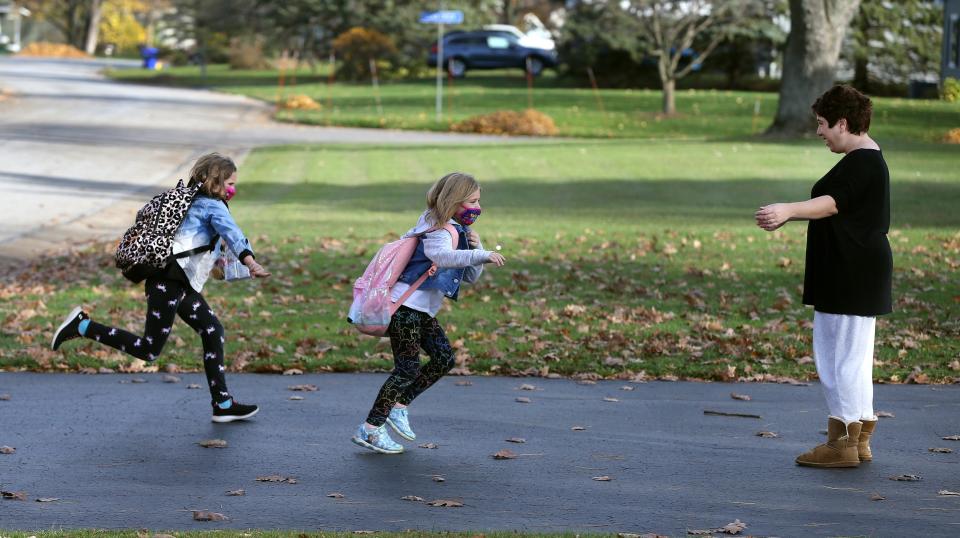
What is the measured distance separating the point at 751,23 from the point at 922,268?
31524 millimetres

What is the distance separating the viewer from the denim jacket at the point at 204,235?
7535mm

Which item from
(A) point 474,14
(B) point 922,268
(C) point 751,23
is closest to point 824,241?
(B) point 922,268

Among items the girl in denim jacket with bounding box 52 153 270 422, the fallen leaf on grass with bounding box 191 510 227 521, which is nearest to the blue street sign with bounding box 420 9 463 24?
the girl in denim jacket with bounding box 52 153 270 422

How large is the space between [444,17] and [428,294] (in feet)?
150

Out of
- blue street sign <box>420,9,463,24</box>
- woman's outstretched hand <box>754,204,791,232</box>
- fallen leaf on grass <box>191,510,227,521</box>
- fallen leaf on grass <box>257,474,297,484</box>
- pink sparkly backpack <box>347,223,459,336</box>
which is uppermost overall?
blue street sign <box>420,9,463,24</box>

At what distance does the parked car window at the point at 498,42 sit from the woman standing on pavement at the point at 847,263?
5213cm

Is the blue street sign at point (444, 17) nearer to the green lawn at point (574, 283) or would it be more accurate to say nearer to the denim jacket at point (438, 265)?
the green lawn at point (574, 283)

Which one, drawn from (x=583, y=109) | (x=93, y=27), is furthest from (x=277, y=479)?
(x=93, y=27)

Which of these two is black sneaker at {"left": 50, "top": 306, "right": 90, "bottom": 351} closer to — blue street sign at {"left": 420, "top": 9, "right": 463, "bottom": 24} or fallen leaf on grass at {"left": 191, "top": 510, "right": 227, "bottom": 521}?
fallen leaf on grass at {"left": 191, "top": 510, "right": 227, "bottom": 521}

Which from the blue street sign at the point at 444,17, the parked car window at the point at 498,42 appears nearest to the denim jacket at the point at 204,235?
the blue street sign at the point at 444,17

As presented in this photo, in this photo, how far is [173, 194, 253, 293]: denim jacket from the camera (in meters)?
7.54

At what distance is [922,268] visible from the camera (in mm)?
14594

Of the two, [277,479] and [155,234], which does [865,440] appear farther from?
[155,234]

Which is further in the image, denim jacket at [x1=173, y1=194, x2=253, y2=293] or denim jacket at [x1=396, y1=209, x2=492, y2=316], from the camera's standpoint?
denim jacket at [x1=173, y1=194, x2=253, y2=293]
